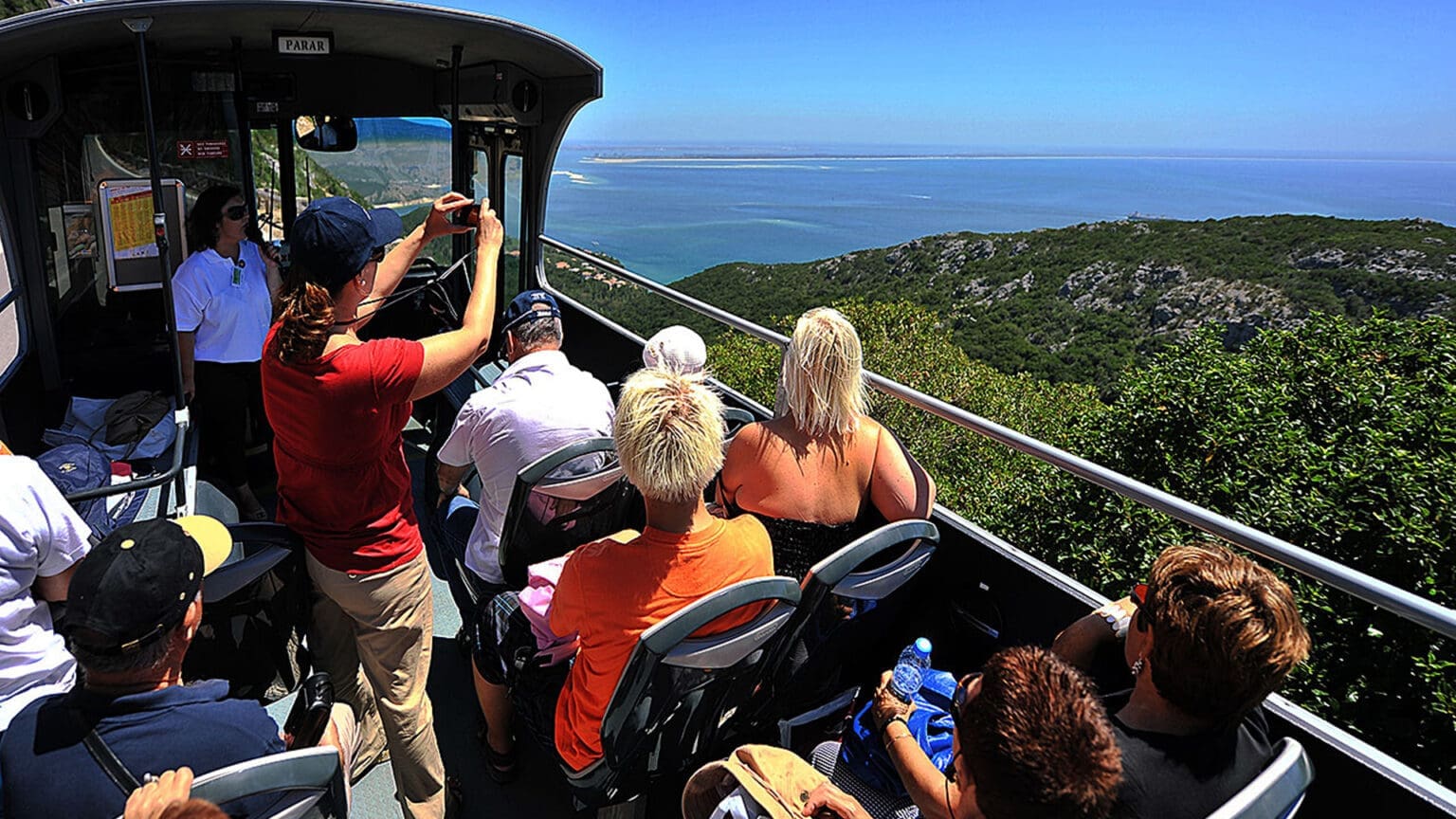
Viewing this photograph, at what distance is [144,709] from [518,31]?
359 centimetres

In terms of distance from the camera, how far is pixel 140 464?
4.09 metres

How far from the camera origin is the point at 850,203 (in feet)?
318

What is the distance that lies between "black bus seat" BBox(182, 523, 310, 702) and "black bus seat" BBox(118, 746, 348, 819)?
0.85 meters

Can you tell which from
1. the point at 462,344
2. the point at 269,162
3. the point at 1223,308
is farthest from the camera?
the point at 1223,308

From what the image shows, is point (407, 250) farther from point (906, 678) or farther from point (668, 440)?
point (906, 678)

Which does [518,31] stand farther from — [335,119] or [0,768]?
[0,768]

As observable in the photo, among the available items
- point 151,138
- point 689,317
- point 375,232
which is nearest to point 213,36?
point 151,138

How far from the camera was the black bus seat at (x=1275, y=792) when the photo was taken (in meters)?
1.43

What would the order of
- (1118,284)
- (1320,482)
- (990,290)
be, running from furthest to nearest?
(990,290)
(1118,284)
(1320,482)

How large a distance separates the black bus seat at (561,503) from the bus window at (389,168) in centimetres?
342

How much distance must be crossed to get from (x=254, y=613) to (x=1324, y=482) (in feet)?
15.6

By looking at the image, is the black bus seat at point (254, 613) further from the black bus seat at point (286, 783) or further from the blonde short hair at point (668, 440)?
the blonde short hair at point (668, 440)

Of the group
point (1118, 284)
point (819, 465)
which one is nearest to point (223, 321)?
point (819, 465)

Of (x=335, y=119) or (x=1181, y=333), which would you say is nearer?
(x=335, y=119)
